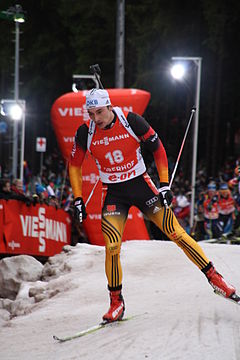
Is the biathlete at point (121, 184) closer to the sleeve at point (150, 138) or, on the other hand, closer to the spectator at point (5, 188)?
the sleeve at point (150, 138)

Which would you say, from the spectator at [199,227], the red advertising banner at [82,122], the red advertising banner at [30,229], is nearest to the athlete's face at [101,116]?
the red advertising banner at [30,229]

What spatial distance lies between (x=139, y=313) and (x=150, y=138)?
1.68 metres

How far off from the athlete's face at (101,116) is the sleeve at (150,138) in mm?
199

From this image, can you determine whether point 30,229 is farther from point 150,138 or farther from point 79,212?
point 150,138

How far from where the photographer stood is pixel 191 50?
26.1 m

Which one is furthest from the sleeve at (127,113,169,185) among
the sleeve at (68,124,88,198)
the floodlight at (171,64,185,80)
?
the floodlight at (171,64,185,80)

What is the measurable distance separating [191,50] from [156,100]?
2.61m

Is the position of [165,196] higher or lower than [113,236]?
higher

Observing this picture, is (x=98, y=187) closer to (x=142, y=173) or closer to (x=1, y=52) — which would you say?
(x=142, y=173)

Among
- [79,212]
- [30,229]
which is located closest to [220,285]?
[79,212]

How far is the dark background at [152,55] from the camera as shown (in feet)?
83.7

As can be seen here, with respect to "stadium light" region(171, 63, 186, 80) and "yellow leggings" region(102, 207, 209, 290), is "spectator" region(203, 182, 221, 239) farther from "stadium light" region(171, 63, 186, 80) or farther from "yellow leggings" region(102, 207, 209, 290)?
"yellow leggings" region(102, 207, 209, 290)

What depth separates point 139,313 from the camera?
6.32m

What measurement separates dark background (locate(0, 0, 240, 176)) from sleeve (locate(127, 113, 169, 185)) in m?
16.2
